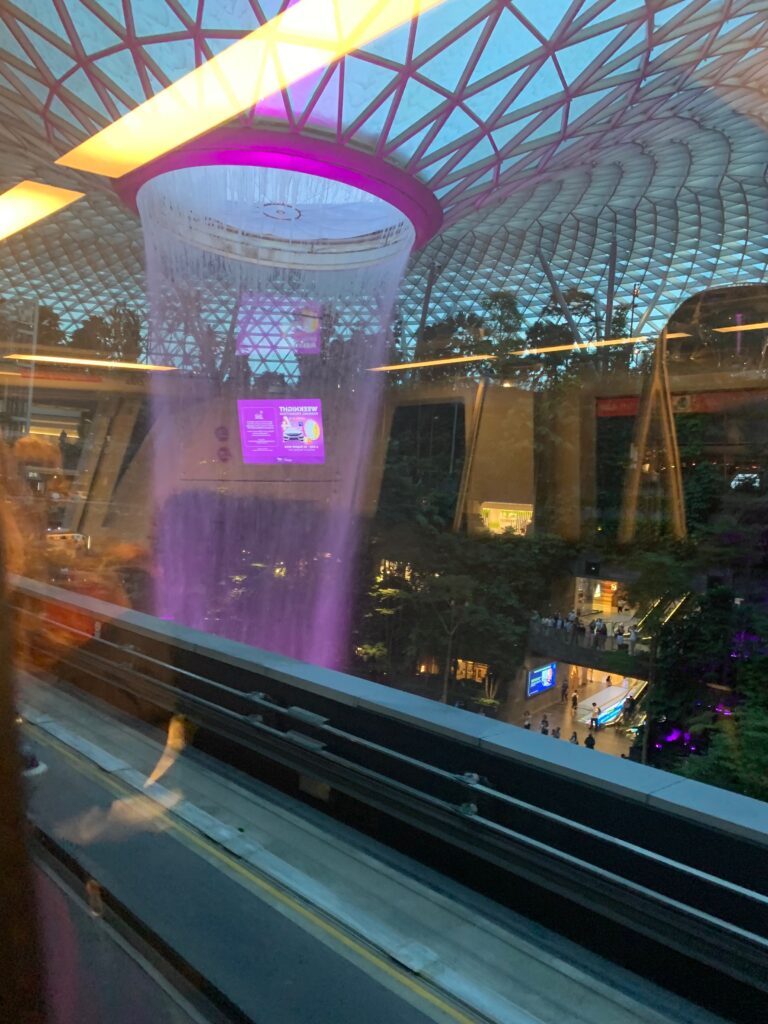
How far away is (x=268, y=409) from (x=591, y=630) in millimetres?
11052

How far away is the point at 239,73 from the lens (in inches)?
370

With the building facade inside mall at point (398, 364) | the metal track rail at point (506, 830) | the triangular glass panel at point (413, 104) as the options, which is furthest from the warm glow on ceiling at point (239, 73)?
the metal track rail at point (506, 830)

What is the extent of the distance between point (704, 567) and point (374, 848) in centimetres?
1044

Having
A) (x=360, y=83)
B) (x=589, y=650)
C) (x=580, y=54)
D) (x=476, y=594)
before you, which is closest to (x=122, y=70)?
(x=360, y=83)

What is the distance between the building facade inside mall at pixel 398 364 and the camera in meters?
11.6

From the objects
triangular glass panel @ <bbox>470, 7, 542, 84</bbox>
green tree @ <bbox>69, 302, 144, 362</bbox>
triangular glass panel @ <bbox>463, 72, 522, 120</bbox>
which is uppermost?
triangular glass panel @ <bbox>470, 7, 542, 84</bbox>

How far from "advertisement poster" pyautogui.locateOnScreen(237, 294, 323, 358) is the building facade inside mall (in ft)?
0.32

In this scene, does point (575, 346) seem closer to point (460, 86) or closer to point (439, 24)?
point (460, 86)

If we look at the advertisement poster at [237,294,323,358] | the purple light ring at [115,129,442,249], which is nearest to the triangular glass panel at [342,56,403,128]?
the purple light ring at [115,129,442,249]

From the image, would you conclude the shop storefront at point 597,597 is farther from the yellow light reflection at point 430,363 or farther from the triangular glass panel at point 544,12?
the triangular glass panel at point 544,12

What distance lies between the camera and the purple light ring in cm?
1422

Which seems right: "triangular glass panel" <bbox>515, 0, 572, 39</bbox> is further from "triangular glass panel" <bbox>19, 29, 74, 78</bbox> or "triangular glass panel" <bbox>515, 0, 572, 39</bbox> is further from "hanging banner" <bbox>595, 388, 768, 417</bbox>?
"triangular glass panel" <bbox>19, 29, 74, 78</bbox>

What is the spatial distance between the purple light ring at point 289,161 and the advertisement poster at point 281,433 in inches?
244

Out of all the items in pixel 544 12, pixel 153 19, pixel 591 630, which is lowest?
pixel 591 630
